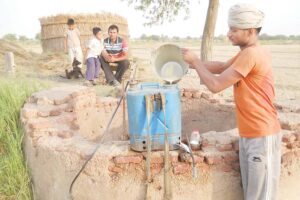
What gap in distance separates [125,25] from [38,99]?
10.4 m

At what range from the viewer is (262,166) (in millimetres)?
2713

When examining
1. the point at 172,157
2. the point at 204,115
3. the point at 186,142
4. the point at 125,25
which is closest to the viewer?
the point at 172,157

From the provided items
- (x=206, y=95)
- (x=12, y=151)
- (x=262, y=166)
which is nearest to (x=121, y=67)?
(x=206, y=95)

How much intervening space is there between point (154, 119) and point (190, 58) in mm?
526

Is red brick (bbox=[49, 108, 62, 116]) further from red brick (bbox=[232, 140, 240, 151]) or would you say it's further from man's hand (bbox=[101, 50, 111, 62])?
man's hand (bbox=[101, 50, 111, 62])

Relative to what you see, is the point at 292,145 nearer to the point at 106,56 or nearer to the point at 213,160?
the point at 213,160

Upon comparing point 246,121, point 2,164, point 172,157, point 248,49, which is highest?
point 248,49

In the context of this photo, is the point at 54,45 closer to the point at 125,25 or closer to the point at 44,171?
the point at 125,25

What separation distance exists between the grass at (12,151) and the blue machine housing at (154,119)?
4.43 ft

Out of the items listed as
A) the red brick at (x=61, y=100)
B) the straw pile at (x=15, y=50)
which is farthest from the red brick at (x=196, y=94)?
the straw pile at (x=15, y=50)

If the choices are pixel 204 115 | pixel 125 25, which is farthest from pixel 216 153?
pixel 125 25

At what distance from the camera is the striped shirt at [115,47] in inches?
321

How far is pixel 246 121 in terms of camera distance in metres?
2.77

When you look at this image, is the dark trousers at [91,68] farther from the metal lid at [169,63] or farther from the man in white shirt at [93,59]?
the metal lid at [169,63]
